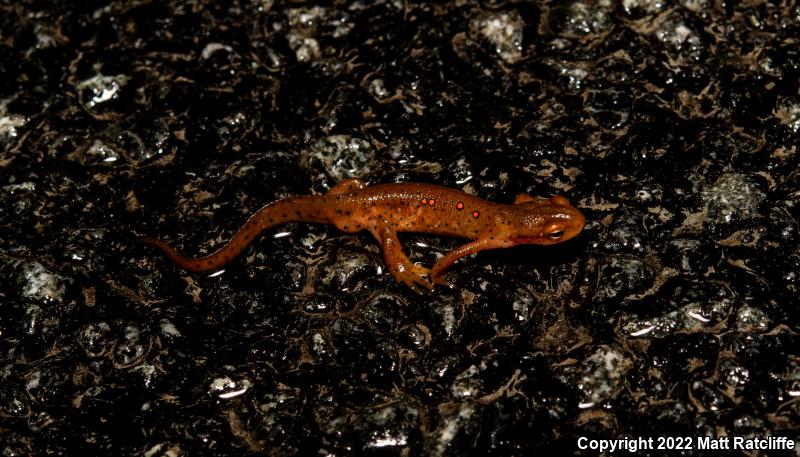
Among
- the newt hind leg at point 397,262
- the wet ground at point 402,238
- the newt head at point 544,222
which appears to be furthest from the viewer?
the newt hind leg at point 397,262

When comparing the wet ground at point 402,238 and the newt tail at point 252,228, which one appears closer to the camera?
the wet ground at point 402,238

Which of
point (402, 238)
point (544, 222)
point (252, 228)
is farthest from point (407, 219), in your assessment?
point (252, 228)

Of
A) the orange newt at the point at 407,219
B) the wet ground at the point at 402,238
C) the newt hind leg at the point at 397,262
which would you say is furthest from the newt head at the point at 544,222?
the newt hind leg at the point at 397,262

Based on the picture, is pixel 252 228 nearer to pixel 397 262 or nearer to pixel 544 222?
pixel 397 262

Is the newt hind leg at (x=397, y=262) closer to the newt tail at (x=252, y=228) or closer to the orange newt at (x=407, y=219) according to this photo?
the orange newt at (x=407, y=219)

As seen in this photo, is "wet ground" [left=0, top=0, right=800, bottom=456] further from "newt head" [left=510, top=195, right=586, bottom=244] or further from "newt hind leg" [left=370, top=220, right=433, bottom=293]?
"newt head" [left=510, top=195, right=586, bottom=244]

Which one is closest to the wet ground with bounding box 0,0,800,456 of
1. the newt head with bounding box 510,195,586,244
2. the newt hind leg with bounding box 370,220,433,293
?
the newt hind leg with bounding box 370,220,433,293
